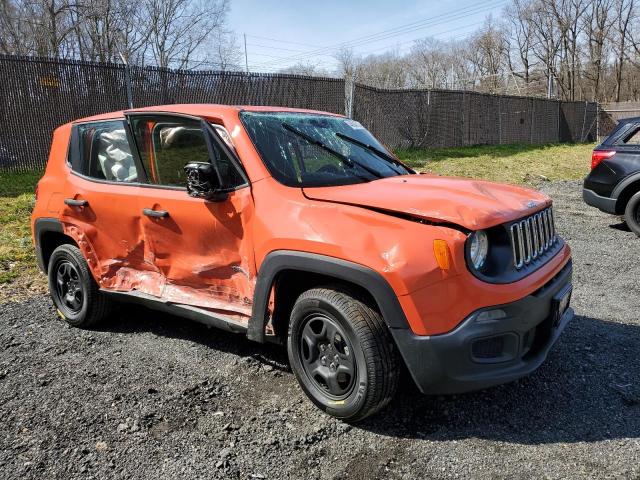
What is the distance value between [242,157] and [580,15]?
53.1 m

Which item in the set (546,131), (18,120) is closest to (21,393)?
(18,120)

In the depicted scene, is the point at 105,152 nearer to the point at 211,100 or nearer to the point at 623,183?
the point at 623,183

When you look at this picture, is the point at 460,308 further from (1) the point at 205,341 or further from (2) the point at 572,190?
(2) the point at 572,190

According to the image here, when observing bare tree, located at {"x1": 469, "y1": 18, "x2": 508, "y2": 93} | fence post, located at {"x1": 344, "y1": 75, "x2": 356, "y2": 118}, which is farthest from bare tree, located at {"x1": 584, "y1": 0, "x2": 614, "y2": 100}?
fence post, located at {"x1": 344, "y1": 75, "x2": 356, "y2": 118}

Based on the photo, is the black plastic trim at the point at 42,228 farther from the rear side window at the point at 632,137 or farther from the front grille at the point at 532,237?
the rear side window at the point at 632,137

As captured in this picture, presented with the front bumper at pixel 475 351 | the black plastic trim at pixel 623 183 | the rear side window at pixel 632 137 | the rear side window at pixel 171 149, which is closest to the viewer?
the front bumper at pixel 475 351

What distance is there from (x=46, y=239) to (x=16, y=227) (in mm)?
3252

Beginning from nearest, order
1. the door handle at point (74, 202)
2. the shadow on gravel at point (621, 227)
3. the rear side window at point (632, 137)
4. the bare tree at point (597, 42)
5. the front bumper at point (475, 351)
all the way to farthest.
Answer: the front bumper at point (475, 351), the door handle at point (74, 202), the rear side window at point (632, 137), the shadow on gravel at point (621, 227), the bare tree at point (597, 42)

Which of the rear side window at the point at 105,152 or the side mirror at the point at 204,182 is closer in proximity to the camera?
the side mirror at the point at 204,182

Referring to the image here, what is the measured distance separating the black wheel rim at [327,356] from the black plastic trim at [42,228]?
2.49 meters

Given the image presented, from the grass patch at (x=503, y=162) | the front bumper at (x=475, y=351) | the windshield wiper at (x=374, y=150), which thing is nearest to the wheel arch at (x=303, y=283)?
the front bumper at (x=475, y=351)

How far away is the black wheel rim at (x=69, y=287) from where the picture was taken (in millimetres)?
4242

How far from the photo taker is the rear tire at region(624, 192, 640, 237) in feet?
24.0

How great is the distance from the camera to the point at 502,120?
20.9m
